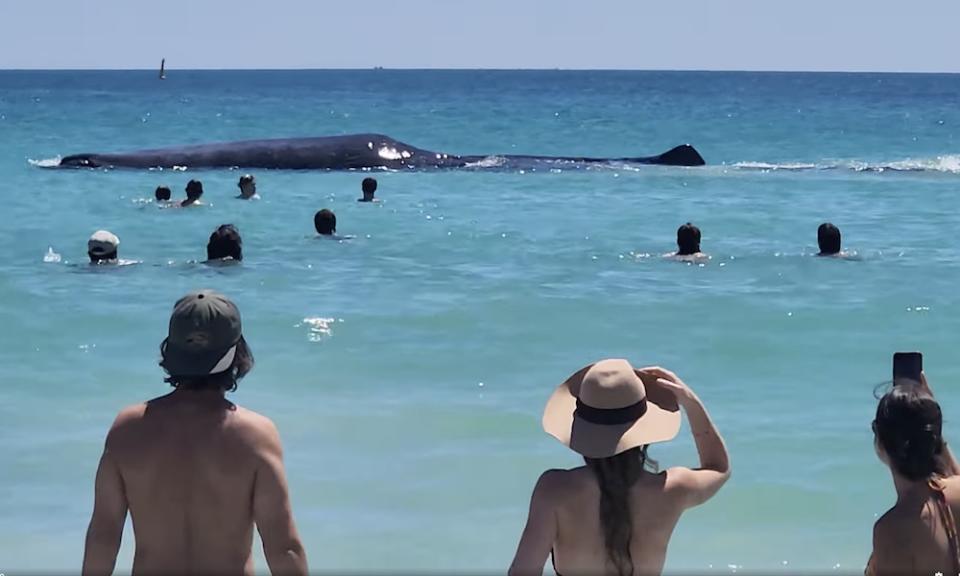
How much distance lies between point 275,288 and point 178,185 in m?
11.8

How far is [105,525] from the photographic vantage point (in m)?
4.05

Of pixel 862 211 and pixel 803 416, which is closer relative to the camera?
pixel 803 416

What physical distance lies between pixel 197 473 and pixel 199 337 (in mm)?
348

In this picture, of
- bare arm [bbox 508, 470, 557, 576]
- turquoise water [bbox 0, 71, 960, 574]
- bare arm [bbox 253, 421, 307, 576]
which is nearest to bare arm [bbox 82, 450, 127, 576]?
bare arm [bbox 253, 421, 307, 576]

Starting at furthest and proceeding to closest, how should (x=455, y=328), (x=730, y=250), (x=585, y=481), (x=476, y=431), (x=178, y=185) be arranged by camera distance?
1. (x=178, y=185)
2. (x=730, y=250)
3. (x=455, y=328)
4. (x=476, y=431)
5. (x=585, y=481)

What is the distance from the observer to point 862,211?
69.3 feet

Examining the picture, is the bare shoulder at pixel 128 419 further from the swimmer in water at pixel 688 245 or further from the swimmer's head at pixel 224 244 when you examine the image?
the swimmer in water at pixel 688 245

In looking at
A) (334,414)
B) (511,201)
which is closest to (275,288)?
(334,414)

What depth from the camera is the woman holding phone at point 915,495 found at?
3902 mm

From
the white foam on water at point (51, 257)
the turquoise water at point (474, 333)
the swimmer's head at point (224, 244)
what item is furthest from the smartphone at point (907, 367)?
the white foam on water at point (51, 257)

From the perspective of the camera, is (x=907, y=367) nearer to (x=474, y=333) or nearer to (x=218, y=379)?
(x=218, y=379)

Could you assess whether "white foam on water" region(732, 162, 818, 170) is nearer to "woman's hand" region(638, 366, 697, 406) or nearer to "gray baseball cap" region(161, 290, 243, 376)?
"woman's hand" region(638, 366, 697, 406)

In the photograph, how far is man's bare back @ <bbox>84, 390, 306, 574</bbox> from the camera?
398 cm

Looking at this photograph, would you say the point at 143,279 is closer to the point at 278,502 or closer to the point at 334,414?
the point at 334,414
